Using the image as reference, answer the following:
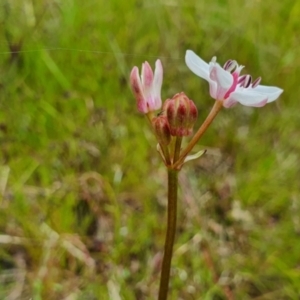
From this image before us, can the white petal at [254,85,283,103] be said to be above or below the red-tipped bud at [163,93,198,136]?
above

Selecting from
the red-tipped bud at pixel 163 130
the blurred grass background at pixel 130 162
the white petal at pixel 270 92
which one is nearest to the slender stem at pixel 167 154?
the red-tipped bud at pixel 163 130

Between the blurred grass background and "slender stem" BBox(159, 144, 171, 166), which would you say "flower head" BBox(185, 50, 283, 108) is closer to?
"slender stem" BBox(159, 144, 171, 166)

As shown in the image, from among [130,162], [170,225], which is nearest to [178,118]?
[170,225]

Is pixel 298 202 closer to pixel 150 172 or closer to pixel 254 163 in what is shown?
pixel 254 163

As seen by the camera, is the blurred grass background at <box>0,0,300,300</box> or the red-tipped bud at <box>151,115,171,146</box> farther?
the blurred grass background at <box>0,0,300,300</box>

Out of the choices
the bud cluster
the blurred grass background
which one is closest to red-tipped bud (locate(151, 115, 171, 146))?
the bud cluster

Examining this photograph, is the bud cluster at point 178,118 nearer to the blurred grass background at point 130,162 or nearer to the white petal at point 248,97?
the white petal at point 248,97

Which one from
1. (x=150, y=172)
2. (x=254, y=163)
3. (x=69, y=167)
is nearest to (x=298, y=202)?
(x=254, y=163)
